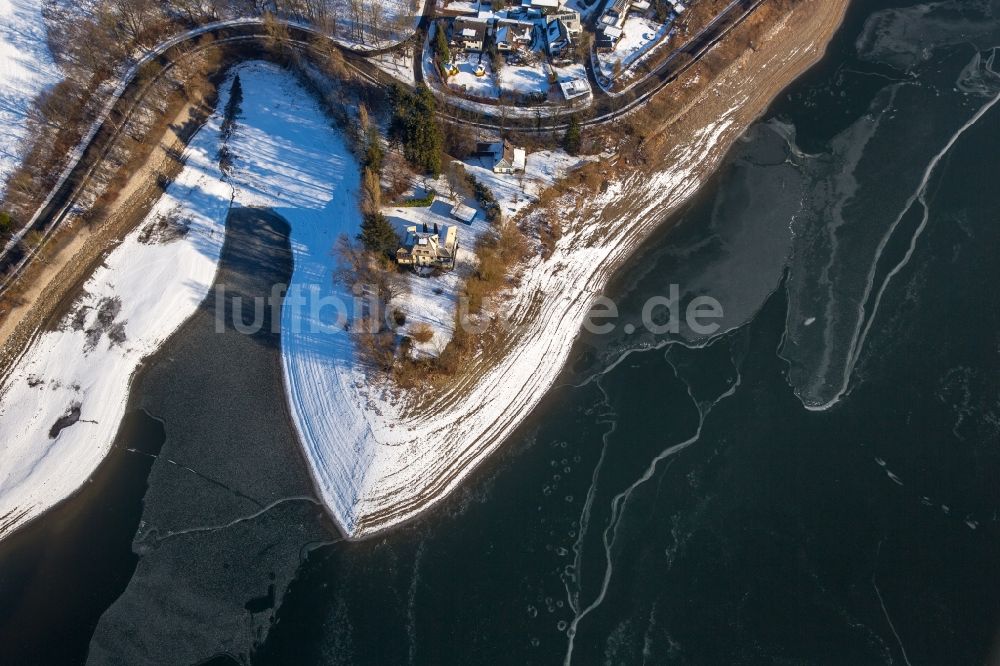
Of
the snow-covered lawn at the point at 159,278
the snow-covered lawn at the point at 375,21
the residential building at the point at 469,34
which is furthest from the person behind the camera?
the snow-covered lawn at the point at 375,21

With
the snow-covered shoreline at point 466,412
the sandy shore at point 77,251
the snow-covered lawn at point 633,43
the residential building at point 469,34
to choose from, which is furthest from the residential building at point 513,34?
the sandy shore at point 77,251

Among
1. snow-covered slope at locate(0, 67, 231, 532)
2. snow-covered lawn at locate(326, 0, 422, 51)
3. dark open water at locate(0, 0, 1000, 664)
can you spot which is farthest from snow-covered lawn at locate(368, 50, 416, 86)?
dark open water at locate(0, 0, 1000, 664)

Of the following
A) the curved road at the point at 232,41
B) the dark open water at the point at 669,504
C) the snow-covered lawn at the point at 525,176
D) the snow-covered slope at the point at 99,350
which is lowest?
the dark open water at the point at 669,504

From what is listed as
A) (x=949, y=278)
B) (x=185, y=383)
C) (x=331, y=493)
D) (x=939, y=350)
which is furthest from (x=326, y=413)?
(x=949, y=278)

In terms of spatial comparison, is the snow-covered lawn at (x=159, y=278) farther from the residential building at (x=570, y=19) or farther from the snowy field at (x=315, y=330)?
the residential building at (x=570, y=19)

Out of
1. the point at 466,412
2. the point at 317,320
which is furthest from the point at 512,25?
the point at 466,412

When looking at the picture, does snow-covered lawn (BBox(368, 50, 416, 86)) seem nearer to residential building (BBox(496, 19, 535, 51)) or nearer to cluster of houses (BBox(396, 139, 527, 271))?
residential building (BBox(496, 19, 535, 51))
